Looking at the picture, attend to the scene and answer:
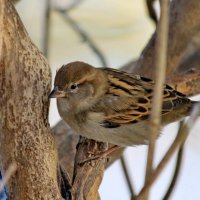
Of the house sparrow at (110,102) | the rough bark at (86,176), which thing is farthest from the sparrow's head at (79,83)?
the rough bark at (86,176)

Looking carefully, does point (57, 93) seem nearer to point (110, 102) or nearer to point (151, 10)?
point (110, 102)

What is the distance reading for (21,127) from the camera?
5.16 ft

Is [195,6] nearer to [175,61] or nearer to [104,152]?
[175,61]

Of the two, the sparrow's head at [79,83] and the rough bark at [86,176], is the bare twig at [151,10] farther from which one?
the rough bark at [86,176]

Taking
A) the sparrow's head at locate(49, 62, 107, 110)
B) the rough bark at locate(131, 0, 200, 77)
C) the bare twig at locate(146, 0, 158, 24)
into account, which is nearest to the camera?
the sparrow's head at locate(49, 62, 107, 110)

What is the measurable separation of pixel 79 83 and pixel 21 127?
1.80 ft

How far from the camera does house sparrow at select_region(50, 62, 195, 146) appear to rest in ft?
6.72

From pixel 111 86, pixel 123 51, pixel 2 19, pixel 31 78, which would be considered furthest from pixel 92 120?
pixel 123 51

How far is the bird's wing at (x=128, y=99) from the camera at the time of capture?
2.06 m

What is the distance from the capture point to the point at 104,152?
187cm

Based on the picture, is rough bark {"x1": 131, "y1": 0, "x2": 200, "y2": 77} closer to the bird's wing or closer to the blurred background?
the bird's wing

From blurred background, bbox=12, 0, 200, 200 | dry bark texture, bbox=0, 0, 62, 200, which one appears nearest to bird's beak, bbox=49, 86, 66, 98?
dry bark texture, bbox=0, 0, 62, 200

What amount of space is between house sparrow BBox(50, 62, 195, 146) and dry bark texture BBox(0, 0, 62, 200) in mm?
417

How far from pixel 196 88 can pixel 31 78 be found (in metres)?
0.71
